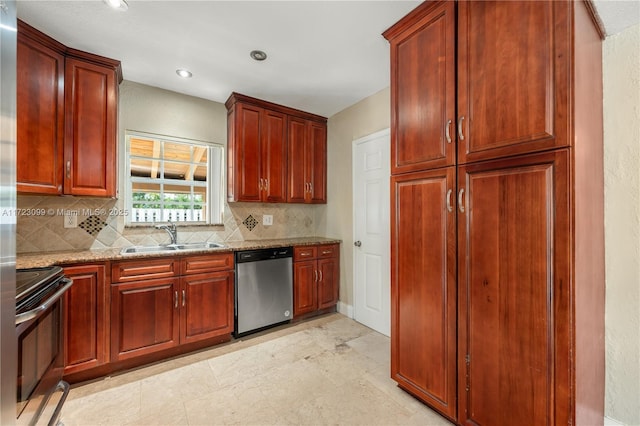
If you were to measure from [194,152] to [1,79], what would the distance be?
2787 millimetres

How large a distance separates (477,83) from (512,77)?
6.6 inches

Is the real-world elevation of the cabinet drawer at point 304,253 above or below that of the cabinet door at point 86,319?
above

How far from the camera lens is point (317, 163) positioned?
12.3 feet

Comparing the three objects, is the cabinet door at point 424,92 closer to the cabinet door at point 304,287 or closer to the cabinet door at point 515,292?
the cabinet door at point 515,292

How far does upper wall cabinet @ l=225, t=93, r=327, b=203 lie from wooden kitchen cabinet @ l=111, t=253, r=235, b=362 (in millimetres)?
962

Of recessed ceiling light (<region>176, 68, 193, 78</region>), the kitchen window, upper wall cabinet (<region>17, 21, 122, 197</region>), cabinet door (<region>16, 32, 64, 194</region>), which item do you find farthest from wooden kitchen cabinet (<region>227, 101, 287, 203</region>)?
cabinet door (<region>16, 32, 64, 194</region>)

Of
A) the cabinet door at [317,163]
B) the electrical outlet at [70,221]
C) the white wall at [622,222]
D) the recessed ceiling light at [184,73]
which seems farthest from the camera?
the cabinet door at [317,163]

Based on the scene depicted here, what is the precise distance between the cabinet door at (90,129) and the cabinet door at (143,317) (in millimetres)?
881

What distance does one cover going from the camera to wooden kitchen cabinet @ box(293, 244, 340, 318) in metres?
3.21

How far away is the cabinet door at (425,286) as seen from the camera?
162cm

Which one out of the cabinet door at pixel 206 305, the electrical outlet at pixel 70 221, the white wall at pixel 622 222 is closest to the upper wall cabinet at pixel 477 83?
the white wall at pixel 622 222

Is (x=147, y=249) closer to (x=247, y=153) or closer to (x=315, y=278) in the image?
(x=247, y=153)

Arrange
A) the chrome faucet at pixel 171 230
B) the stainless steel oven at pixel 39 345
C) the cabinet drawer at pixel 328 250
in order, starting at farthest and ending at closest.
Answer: the cabinet drawer at pixel 328 250
the chrome faucet at pixel 171 230
the stainless steel oven at pixel 39 345

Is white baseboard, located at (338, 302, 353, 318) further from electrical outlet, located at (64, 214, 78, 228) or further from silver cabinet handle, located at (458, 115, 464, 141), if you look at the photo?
electrical outlet, located at (64, 214, 78, 228)
